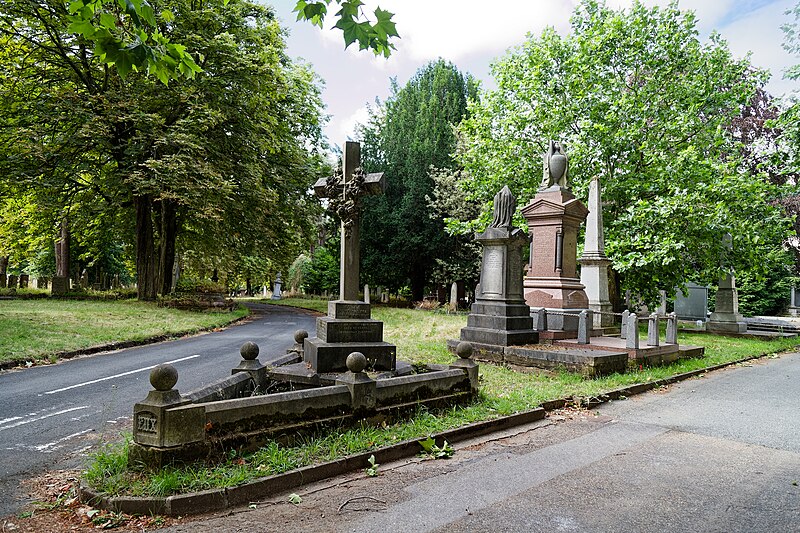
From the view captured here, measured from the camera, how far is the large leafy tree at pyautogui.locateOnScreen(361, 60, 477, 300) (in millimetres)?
32219

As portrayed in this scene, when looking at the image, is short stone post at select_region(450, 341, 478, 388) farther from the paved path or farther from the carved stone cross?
the carved stone cross

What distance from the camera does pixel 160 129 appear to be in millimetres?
20422

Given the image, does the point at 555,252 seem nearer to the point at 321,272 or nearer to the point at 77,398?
the point at 77,398

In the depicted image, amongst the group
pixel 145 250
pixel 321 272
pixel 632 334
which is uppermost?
pixel 145 250

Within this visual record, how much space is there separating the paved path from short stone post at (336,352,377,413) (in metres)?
0.82

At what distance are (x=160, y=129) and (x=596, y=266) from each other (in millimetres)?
17049

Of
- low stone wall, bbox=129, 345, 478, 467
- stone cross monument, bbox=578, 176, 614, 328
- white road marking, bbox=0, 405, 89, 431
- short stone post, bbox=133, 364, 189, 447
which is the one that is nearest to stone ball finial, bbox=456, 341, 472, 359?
low stone wall, bbox=129, 345, 478, 467

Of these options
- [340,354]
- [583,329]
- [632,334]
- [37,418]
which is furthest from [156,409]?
[632,334]

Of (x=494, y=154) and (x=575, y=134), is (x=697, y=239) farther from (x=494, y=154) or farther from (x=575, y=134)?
(x=494, y=154)

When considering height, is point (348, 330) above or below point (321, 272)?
below

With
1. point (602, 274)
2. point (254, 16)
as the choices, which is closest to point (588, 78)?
point (602, 274)

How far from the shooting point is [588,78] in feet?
69.7

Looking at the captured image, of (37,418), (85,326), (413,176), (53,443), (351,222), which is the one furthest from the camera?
(413,176)

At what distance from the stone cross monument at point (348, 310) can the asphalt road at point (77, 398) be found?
2418 millimetres
